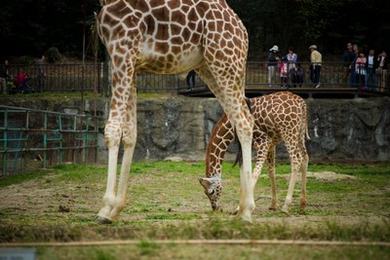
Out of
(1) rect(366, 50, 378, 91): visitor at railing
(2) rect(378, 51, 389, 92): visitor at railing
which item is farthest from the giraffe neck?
(2) rect(378, 51, 389, 92): visitor at railing

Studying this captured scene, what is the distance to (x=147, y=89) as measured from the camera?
2911cm

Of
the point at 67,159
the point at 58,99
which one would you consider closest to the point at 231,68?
the point at 67,159

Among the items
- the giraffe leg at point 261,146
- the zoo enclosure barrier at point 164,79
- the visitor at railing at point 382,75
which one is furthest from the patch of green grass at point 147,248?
the visitor at railing at point 382,75

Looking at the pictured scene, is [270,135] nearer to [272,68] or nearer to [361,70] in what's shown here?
[272,68]

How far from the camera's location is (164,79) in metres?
29.4

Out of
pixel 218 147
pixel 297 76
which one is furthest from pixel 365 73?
pixel 218 147

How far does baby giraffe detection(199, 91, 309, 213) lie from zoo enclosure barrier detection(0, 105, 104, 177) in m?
4.82

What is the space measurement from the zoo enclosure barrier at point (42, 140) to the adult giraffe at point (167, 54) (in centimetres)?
744

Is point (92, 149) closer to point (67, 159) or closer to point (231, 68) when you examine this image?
point (67, 159)

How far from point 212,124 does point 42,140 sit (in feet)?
23.2

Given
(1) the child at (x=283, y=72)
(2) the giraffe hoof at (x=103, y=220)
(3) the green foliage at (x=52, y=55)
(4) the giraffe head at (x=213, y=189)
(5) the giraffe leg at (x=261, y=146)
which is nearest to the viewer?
(2) the giraffe hoof at (x=103, y=220)

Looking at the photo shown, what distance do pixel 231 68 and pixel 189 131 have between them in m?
18.6

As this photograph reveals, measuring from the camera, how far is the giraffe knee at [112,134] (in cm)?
738

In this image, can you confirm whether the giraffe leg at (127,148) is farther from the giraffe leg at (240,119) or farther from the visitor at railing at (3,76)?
the visitor at railing at (3,76)
